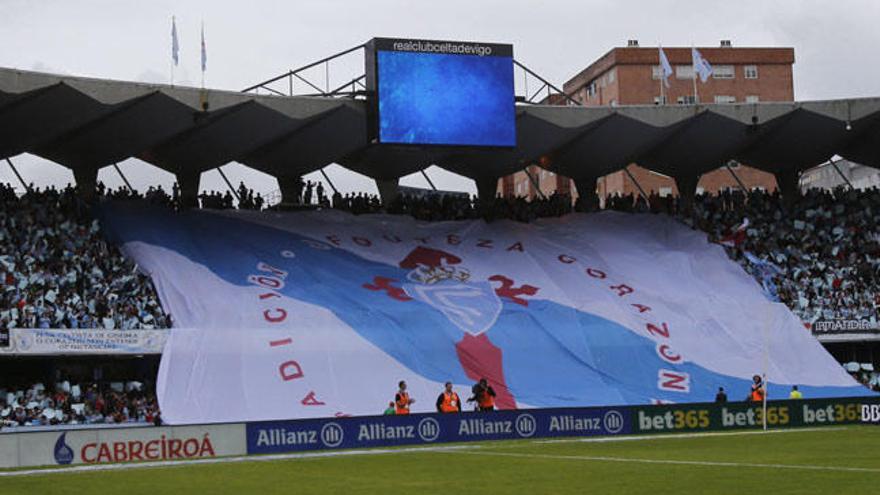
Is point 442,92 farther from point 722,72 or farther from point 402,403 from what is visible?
point 722,72

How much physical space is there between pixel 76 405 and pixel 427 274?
17079 millimetres

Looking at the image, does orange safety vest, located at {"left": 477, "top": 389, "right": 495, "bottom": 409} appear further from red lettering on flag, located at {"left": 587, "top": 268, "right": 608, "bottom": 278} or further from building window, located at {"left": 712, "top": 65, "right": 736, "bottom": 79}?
building window, located at {"left": 712, "top": 65, "right": 736, "bottom": 79}

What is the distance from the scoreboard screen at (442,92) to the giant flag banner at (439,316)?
5.70m

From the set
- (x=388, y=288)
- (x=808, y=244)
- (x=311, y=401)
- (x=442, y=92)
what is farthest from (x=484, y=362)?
(x=808, y=244)

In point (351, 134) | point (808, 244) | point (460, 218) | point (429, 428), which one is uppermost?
point (351, 134)

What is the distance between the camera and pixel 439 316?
5250 cm

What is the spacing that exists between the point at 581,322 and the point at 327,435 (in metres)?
22.5

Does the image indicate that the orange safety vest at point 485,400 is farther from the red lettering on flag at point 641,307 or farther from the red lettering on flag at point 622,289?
the red lettering on flag at point 622,289

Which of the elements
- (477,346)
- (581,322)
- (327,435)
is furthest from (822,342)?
(327,435)

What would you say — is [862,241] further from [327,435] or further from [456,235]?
[327,435]

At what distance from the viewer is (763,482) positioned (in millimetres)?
18000

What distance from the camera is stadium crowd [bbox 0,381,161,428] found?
139 ft

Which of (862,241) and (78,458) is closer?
(78,458)

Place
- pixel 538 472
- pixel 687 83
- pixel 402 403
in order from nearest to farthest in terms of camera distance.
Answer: pixel 538 472
pixel 402 403
pixel 687 83
